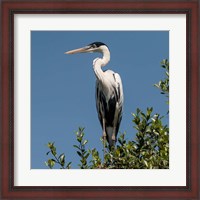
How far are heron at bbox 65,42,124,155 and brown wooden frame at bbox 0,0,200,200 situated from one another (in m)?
0.27

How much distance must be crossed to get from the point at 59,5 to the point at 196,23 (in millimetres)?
862

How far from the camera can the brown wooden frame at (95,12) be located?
12.1 feet

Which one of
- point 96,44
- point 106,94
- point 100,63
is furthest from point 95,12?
point 106,94

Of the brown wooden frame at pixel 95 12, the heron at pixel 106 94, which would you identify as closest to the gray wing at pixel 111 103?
the heron at pixel 106 94

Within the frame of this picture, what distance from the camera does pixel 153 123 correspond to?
394 cm

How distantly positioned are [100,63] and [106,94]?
48cm

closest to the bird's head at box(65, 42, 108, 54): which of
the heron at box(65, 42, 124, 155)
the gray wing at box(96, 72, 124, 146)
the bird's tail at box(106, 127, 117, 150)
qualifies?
the heron at box(65, 42, 124, 155)

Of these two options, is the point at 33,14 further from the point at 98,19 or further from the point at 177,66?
the point at 177,66

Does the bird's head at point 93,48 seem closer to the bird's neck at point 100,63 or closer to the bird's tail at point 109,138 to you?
the bird's neck at point 100,63

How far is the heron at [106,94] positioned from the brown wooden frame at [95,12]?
265 millimetres

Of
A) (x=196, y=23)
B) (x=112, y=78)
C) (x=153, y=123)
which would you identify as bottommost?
(x=153, y=123)

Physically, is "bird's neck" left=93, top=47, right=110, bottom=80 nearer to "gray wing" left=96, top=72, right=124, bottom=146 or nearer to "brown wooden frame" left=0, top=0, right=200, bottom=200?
"gray wing" left=96, top=72, right=124, bottom=146

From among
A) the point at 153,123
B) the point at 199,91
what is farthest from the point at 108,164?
the point at 199,91

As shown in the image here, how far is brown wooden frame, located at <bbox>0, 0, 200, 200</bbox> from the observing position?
3.69 metres
